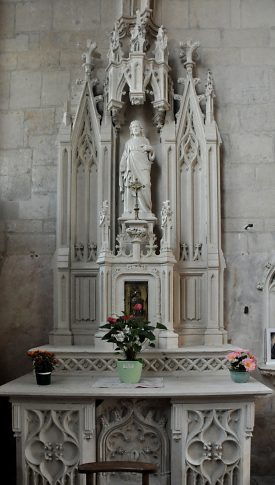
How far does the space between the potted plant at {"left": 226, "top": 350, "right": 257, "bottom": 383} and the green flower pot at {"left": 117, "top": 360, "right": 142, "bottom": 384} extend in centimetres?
81

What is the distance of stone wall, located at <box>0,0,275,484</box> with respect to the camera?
6.21 meters

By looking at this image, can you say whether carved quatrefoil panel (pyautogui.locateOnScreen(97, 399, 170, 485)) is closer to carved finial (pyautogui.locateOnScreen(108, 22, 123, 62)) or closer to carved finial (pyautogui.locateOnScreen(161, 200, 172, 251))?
carved finial (pyautogui.locateOnScreen(161, 200, 172, 251))

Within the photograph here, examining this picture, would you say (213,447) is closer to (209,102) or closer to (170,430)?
(170,430)

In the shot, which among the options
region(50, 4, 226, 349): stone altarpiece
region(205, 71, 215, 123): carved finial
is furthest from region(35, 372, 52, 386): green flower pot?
Answer: region(205, 71, 215, 123): carved finial

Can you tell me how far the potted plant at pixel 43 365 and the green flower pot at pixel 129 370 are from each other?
602 mm

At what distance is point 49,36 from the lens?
6.60 m

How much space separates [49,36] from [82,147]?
4.71 feet

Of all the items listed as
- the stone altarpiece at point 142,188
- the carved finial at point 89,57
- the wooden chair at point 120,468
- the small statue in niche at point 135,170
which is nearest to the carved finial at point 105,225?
the stone altarpiece at point 142,188

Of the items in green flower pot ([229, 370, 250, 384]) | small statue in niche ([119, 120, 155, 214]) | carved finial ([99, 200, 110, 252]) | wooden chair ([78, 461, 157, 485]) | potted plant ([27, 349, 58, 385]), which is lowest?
wooden chair ([78, 461, 157, 485])

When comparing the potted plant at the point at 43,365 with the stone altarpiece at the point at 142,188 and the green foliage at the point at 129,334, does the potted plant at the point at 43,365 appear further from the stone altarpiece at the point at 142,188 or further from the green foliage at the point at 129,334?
the stone altarpiece at the point at 142,188

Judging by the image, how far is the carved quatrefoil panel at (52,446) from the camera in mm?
4746

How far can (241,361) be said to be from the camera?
5035mm

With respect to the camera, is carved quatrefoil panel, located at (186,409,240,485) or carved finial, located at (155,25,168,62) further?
carved finial, located at (155,25,168,62)

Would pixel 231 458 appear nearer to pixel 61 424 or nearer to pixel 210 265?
pixel 61 424
